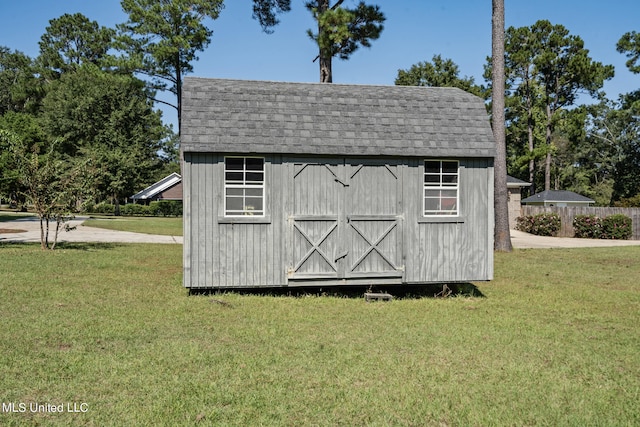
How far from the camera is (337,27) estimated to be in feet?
64.0

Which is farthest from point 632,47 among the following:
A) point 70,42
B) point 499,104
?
point 70,42

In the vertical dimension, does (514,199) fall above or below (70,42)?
below

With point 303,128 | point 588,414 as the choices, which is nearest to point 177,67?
point 303,128

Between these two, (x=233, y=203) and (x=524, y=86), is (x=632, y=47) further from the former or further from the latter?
(x=233, y=203)

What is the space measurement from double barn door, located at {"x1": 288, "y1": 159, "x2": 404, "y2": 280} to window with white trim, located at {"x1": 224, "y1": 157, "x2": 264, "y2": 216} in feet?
2.04

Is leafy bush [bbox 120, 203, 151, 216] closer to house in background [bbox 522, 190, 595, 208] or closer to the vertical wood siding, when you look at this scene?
house in background [bbox 522, 190, 595, 208]

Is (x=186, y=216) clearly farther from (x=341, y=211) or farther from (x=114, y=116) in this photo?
(x=114, y=116)

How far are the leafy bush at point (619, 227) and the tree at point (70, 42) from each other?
168 ft

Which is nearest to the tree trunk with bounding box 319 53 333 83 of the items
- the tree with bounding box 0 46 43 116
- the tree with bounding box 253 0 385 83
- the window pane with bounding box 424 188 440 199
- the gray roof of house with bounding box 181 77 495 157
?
the tree with bounding box 253 0 385 83

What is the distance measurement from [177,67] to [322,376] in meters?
37.7

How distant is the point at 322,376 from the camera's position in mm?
5602

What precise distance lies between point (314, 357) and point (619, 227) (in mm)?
26564

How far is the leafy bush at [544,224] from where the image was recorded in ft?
100

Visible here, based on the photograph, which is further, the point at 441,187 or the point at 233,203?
the point at 441,187
